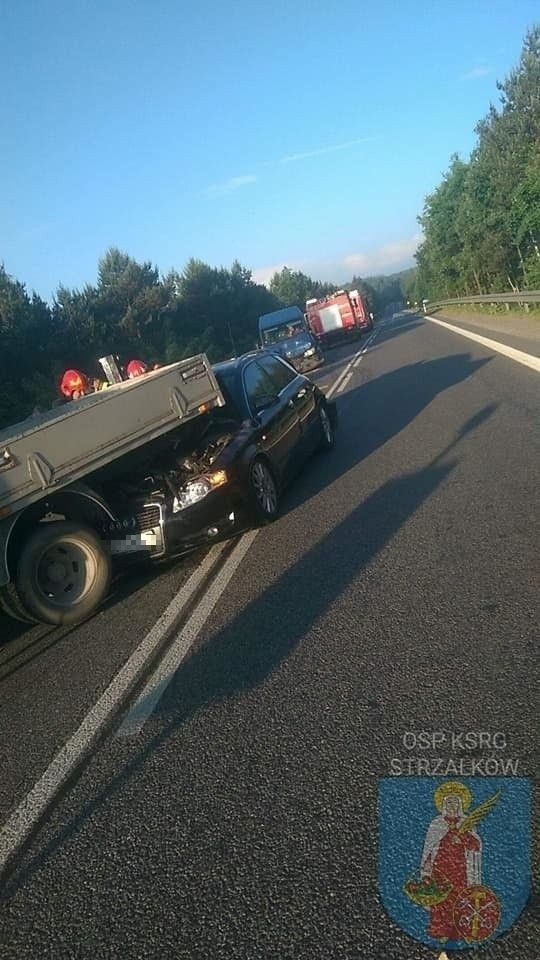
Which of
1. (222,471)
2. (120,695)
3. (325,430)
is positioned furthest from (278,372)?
(120,695)

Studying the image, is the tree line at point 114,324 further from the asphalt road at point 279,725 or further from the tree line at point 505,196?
the asphalt road at point 279,725

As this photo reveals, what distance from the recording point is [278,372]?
9758 millimetres

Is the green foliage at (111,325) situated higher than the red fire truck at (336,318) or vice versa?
the green foliage at (111,325)

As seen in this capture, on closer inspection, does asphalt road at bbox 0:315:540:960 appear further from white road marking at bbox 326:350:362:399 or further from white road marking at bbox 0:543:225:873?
white road marking at bbox 326:350:362:399

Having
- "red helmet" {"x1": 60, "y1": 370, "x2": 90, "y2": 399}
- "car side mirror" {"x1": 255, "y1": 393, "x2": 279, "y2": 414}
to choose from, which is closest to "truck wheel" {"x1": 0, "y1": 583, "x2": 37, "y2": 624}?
"car side mirror" {"x1": 255, "y1": 393, "x2": 279, "y2": 414}

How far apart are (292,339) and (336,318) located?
15749mm

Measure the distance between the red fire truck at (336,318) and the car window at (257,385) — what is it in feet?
115

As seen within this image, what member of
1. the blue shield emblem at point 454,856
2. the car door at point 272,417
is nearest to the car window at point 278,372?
the car door at point 272,417

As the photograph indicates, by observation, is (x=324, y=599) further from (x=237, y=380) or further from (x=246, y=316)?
(x=246, y=316)

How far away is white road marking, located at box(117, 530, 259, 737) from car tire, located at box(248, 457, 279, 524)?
0.55 m

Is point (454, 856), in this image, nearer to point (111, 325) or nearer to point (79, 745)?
point (79, 745)

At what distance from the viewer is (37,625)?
6543mm

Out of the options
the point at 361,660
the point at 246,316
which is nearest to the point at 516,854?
the point at 361,660

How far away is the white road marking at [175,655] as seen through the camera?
13.7ft
